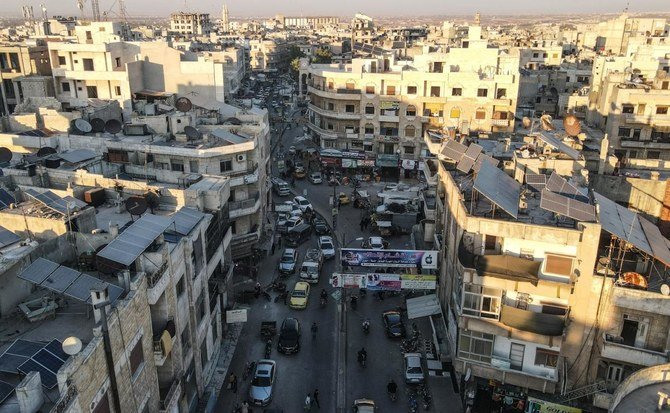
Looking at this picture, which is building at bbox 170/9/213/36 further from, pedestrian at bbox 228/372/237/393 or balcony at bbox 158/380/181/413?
balcony at bbox 158/380/181/413

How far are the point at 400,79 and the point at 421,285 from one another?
36.6 m

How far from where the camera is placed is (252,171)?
3953 cm

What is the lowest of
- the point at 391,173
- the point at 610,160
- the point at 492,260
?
the point at 391,173

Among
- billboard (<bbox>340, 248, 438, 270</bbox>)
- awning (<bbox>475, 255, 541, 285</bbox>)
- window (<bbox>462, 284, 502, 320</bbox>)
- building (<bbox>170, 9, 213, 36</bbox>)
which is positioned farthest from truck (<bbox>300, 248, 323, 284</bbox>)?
building (<bbox>170, 9, 213, 36</bbox>)

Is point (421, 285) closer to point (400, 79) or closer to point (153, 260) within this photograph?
point (153, 260)

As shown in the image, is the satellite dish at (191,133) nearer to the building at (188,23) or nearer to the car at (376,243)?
the car at (376,243)

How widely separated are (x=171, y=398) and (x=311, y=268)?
19.7m

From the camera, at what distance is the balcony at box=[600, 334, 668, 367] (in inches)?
824

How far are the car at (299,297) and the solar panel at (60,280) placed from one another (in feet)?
64.0

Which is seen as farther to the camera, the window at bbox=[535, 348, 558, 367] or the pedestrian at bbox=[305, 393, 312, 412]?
the pedestrian at bbox=[305, 393, 312, 412]

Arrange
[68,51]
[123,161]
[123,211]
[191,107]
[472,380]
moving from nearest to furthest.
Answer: [472,380], [123,211], [123,161], [191,107], [68,51]

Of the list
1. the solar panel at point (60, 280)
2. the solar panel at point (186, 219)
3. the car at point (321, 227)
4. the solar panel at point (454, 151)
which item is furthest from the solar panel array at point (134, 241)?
the car at point (321, 227)

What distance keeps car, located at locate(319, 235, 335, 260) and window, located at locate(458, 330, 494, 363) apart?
19738 mm

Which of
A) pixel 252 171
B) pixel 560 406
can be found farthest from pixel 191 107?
pixel 560 406
